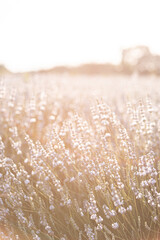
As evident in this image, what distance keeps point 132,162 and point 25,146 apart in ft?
4.82

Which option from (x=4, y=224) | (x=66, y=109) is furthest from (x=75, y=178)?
(x=66, y=109)

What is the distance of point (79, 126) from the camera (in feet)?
8.67

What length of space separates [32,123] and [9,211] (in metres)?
1.91

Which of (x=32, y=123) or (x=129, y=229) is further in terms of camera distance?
(x=32, y=123)

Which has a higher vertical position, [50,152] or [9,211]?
[50,152]

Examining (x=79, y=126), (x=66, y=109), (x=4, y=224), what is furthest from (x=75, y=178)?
(x=66, y=109)

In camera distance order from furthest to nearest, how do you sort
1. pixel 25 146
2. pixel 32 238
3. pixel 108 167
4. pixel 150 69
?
pixel 150 69
pixel 25 146
pixel 108 167
pixel 32 238

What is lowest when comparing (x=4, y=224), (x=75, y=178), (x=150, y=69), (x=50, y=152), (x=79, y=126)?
(x=4, y=224)

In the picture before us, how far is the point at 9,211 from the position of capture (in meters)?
2.25

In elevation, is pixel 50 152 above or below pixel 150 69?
below

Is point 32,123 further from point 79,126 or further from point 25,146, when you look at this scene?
point 79,126

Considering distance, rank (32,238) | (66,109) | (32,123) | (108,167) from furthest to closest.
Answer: (66,109) < (32,123) < (108,167) < (32,238)

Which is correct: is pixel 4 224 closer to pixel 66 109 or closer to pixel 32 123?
pixel 32 123

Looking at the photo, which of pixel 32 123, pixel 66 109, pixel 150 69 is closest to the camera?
pixel 32 123
